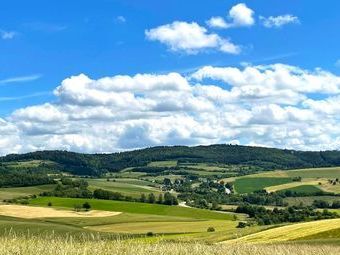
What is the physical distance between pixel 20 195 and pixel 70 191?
14264 millimetres

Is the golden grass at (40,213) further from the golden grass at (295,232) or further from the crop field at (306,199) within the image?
the golden grass at (295,232)

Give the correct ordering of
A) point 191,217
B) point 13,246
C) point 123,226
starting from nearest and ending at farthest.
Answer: point 13,246, point 123,226, point 191,217

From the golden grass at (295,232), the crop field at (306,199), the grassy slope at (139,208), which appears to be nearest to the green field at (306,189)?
the crop field at (306,199)

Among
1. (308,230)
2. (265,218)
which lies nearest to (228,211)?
(265,218)

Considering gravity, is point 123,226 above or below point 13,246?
below

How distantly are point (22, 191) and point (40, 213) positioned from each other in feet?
168

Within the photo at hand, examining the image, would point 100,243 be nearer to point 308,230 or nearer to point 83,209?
point 308,230

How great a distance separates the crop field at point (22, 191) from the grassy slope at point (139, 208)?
1044cm

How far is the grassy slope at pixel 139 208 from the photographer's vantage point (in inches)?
5162

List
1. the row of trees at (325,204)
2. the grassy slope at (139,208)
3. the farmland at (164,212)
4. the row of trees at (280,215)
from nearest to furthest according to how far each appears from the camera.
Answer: the farmland at (164,212)
the row of trees at (280,215)
the grassy slope at (139,208)
the row of trees at (325,204)

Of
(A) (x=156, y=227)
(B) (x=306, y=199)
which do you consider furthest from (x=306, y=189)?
(A) (x=156, y=227)

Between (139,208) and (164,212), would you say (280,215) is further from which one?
(139,208)

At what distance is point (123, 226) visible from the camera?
105312mm

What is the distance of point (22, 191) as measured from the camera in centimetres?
16525
